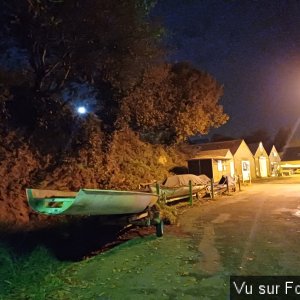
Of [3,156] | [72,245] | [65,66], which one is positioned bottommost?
[72,245]

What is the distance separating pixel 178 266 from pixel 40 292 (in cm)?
284

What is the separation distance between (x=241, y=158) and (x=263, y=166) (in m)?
9.69

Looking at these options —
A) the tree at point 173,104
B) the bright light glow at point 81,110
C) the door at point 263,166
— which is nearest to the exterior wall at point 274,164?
the door at point 263,166

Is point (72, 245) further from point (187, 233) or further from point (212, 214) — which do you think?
point (212, 214)

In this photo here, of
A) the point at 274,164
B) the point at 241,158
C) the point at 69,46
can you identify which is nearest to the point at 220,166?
the point at 241,158

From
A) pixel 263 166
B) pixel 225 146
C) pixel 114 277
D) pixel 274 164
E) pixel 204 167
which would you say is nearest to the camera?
pixel 114 277

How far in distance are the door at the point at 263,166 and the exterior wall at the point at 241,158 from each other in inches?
116

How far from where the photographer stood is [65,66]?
15664 millimetres

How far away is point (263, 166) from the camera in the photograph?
52.9 m

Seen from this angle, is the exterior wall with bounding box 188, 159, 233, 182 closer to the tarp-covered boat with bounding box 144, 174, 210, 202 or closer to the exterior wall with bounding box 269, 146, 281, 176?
the tarp-covered boat with bounding box 144, 174, 210, 202

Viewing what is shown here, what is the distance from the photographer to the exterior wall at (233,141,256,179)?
42.8 metres

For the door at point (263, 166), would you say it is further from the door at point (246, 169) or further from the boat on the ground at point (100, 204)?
the boat on the ground at point (100, 204)

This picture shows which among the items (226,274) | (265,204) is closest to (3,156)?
(226,274)

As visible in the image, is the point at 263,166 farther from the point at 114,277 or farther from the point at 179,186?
the point at 114,277
